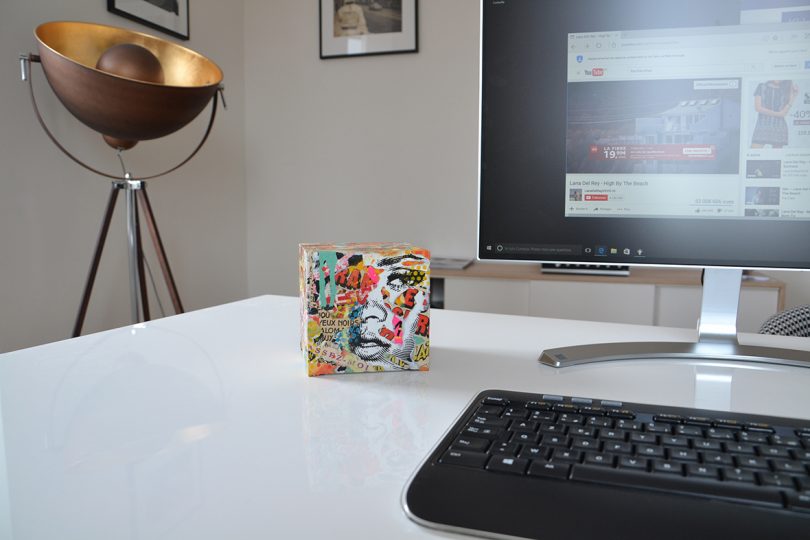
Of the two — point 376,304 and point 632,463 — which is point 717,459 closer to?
point 632,463

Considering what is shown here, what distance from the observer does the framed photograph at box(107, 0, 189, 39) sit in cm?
234

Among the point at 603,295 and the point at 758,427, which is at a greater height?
the point at 758,427

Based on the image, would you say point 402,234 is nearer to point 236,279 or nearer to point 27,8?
point 236,279

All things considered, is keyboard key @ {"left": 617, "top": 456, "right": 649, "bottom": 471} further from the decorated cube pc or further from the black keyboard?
the decorated cube pc

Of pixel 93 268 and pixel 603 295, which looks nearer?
pixel 93 268

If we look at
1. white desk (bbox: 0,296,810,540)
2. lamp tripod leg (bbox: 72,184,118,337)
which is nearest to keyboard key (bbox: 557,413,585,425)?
white desk (bbox: 0,296,810,540)

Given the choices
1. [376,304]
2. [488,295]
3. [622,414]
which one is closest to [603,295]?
[488,295]

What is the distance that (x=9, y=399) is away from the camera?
0.62 meters

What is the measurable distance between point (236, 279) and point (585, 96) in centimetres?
270

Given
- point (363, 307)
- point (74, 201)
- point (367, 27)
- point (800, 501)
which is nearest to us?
point (800, 501)

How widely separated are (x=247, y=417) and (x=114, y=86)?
141 cm

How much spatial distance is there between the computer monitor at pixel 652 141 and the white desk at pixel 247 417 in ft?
0.36

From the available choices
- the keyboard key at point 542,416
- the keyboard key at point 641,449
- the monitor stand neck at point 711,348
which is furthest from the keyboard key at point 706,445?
the monitor stand neck at point 711,348

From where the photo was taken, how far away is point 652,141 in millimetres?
780
